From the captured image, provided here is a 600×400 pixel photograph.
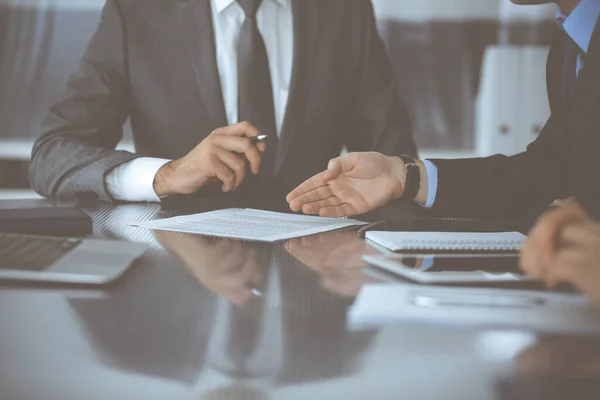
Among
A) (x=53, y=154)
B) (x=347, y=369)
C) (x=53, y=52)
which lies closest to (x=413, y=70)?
(x=53, y=52)

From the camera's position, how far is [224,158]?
1442 millimetres

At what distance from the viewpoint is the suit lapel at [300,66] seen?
2.05 meters

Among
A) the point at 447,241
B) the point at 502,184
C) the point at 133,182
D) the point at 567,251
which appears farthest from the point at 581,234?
the point at 133,182

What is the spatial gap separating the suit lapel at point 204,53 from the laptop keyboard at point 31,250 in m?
1.14

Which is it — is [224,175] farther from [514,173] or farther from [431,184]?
[514,173]

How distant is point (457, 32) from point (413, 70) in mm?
276

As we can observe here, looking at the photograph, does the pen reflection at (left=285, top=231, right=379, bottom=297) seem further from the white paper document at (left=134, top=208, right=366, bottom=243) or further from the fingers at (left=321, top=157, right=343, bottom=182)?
the fingers at (left=321, top=157, right=343, bottom=182)

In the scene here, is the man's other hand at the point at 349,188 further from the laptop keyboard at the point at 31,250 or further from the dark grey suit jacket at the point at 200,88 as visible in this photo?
the dark grey suit jacket at the point at 200,88

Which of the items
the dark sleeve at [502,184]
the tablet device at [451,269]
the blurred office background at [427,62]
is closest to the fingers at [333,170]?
the dark sleeve at [502,184]

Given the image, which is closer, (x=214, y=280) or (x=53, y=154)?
(x=214, y=280)

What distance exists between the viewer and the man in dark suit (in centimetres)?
126

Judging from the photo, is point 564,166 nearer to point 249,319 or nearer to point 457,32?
point 249,319

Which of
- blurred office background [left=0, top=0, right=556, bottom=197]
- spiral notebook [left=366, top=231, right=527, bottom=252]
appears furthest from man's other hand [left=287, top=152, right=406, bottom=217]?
blurred office background [left=0, top=0, right=556, bottom=197]

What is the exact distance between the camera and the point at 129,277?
0.77m
